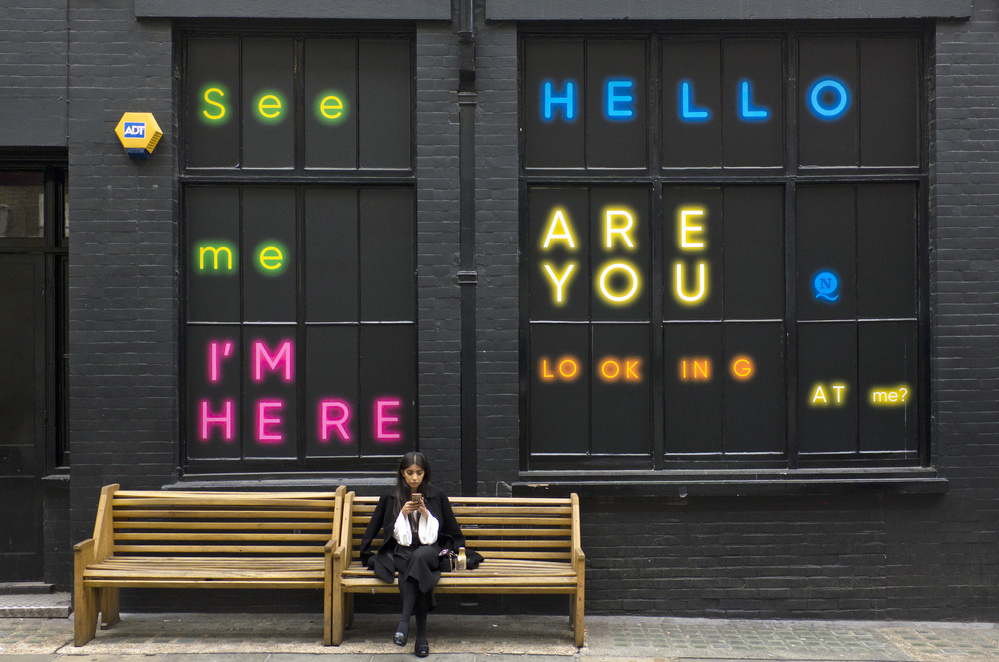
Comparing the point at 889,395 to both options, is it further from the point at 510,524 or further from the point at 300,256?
the point at 300,256

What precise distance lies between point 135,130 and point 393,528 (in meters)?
3.40

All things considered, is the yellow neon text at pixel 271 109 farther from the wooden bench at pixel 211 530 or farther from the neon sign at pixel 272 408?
the wooden bench at pixel 211 530

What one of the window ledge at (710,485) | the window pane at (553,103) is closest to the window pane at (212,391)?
the window ledge at (710,485)

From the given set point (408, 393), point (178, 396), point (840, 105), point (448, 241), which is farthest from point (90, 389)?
point (840, 105)

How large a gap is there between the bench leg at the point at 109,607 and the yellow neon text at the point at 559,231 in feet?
12.9

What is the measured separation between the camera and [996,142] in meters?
6.96

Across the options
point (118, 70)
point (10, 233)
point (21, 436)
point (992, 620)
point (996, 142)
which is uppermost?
point (118, 70)

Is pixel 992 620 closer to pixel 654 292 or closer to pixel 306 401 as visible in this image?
pixel 654 292

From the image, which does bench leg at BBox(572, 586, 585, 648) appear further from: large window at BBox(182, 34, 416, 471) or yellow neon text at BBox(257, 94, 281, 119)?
yellow neon text at BBox(257, 94, 281, 119)

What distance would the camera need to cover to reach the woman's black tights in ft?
19.6

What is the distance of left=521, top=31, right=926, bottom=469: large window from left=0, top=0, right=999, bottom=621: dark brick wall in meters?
0.26

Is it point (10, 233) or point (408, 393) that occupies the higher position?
point (10, 233)

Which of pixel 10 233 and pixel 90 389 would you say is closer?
pixel 90 389

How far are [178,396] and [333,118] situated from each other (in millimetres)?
2392
